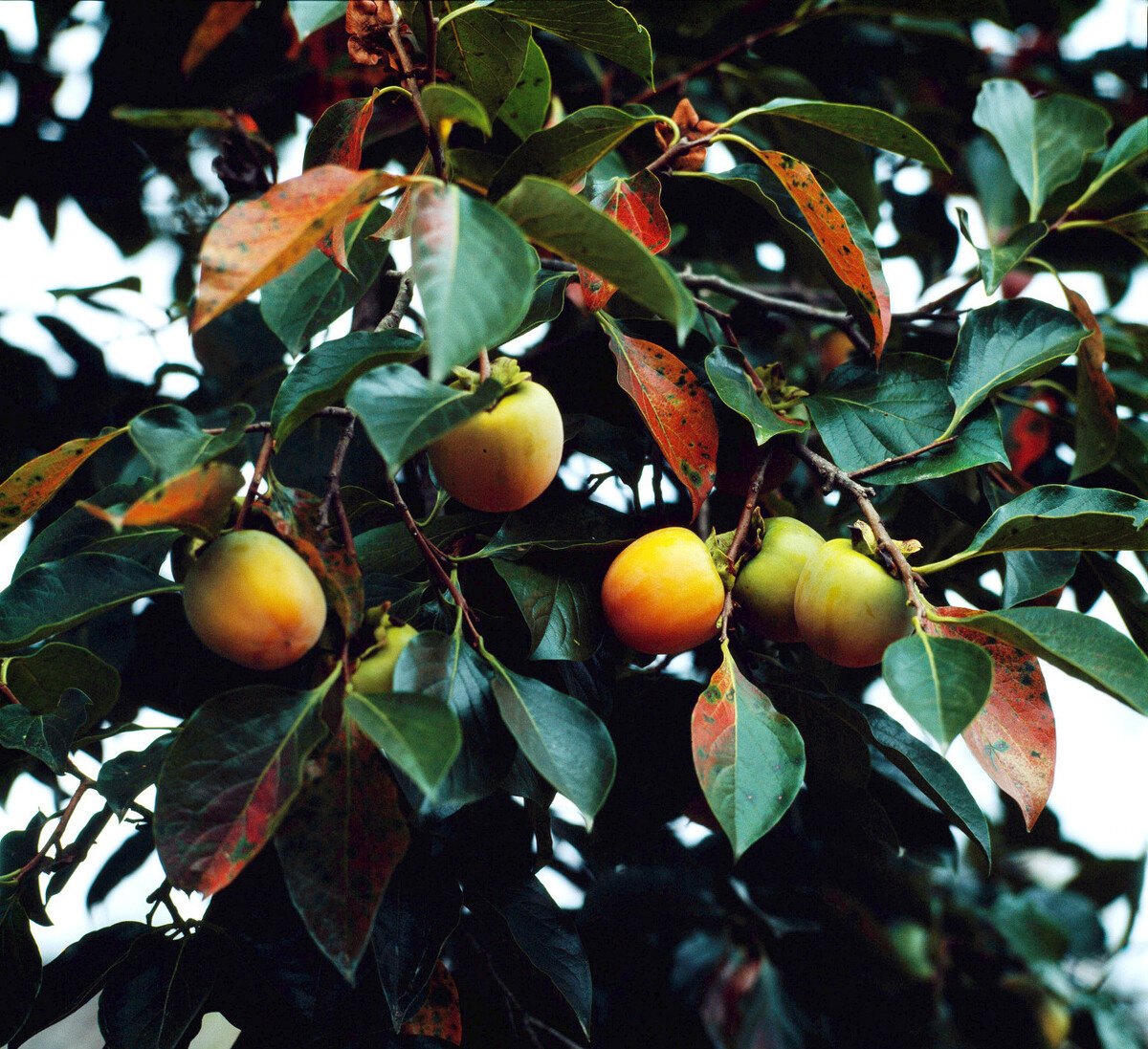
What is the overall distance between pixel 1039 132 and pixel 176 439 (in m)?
1.10

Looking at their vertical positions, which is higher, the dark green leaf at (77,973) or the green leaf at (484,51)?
the green leaf at (484,51)

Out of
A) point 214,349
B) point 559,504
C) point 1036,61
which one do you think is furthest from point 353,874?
point 1036,61

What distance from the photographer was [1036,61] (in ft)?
5.62

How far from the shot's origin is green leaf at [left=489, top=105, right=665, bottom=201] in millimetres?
565

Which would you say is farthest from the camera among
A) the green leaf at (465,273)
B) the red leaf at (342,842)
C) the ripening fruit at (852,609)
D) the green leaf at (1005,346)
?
the green leaf at (1005,346)

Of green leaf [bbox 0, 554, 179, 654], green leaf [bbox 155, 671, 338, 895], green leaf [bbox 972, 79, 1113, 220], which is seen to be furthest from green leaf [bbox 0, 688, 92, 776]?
green leaf [bbox 972, 79, 1113, 220]

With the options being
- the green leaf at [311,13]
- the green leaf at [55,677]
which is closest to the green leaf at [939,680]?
the green leaf at [311,13]

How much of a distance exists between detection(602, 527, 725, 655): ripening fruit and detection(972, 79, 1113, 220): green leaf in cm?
73

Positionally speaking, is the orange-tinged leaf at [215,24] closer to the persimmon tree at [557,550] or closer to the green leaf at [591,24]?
the persimmon tree at [557,550]

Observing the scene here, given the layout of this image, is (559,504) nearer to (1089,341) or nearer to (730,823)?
(730,823)

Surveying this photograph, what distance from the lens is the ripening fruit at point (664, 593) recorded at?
62 centimetres

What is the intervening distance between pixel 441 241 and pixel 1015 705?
0.52 metres

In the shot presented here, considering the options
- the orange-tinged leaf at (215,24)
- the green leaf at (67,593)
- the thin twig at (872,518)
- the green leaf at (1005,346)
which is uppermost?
the orange-tinged leaf at (215,24)

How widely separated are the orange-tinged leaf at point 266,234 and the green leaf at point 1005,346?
20.1 inches
